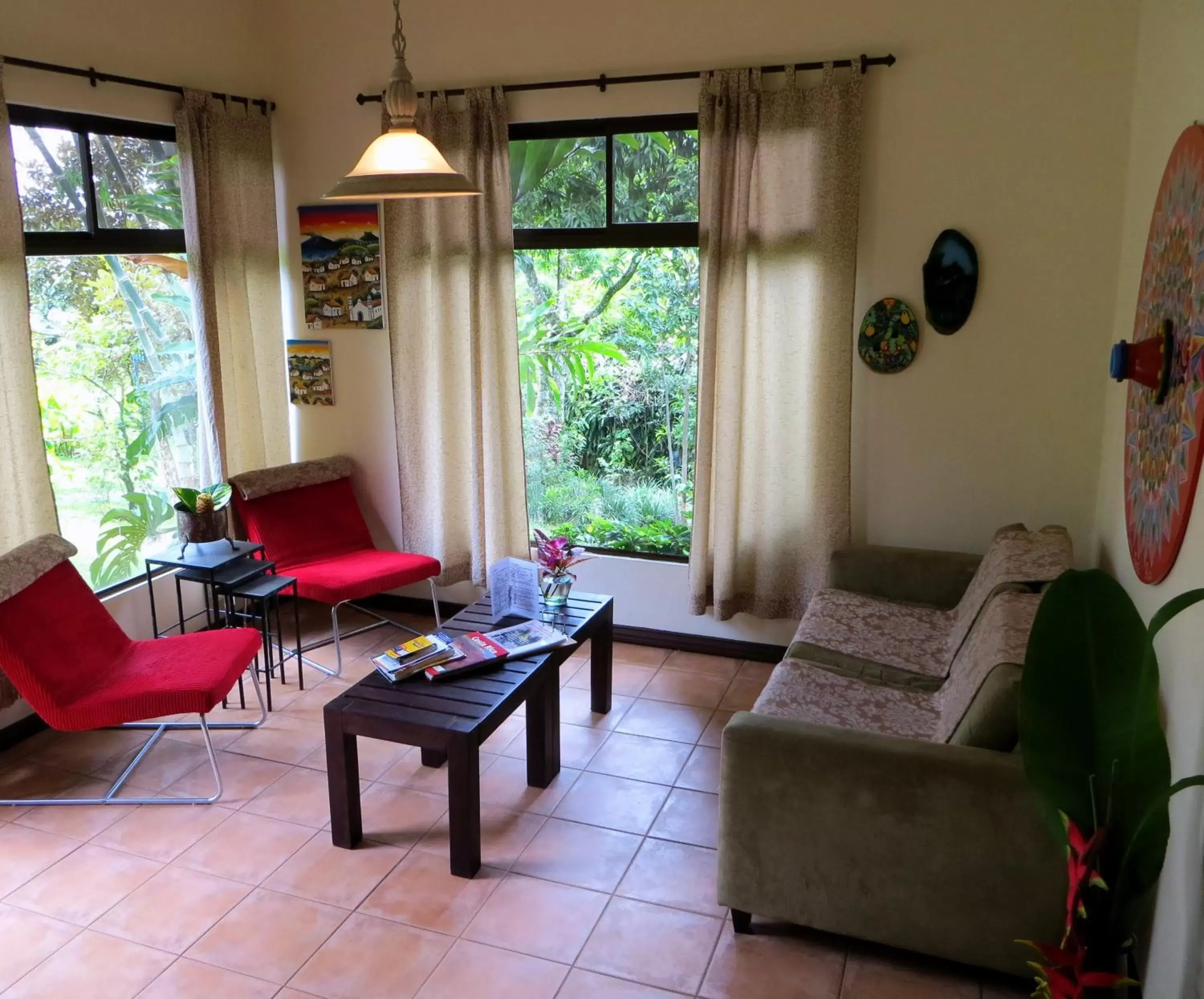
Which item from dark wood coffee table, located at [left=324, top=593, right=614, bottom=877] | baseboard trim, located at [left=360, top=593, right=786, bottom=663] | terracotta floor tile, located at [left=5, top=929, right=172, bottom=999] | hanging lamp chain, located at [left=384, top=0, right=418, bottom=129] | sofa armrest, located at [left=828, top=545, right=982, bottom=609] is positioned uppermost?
hanging lamp chain, located at [left=384, top=0, right=418, bottom=129]

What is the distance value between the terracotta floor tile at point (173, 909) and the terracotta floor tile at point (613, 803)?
103 centimetres

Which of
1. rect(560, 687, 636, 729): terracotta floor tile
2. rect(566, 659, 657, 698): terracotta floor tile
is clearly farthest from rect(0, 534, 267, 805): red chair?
rect(566, 659, 657, 698): terracotta floor tile

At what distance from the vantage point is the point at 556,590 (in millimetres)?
3613

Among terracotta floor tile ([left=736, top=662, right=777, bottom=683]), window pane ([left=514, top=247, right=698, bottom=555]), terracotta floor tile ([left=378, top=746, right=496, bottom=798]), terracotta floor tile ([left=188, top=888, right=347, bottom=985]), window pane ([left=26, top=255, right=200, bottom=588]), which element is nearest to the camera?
terracotta floor tile ([left=188, top=888, right=347, bottom=985])

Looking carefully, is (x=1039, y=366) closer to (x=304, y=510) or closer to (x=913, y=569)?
(x=913, y=569)

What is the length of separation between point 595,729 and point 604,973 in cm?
133

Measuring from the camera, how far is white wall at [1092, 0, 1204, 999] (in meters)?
1.85

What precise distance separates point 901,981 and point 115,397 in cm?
373

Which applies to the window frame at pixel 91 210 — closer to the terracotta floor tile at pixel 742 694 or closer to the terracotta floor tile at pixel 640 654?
the terracotta floor tile at pixel 640 654

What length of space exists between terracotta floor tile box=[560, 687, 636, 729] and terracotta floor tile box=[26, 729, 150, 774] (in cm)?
160

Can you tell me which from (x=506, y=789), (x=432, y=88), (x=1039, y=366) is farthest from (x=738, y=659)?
(x=432, y=88)

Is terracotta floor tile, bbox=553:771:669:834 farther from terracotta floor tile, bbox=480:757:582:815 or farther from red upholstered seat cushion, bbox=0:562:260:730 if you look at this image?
red upholstered seat cushion, bbox=0:562:260:730

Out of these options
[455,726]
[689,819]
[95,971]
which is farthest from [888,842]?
[95,971]

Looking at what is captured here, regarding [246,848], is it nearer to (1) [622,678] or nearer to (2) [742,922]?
(2) [742,922]
